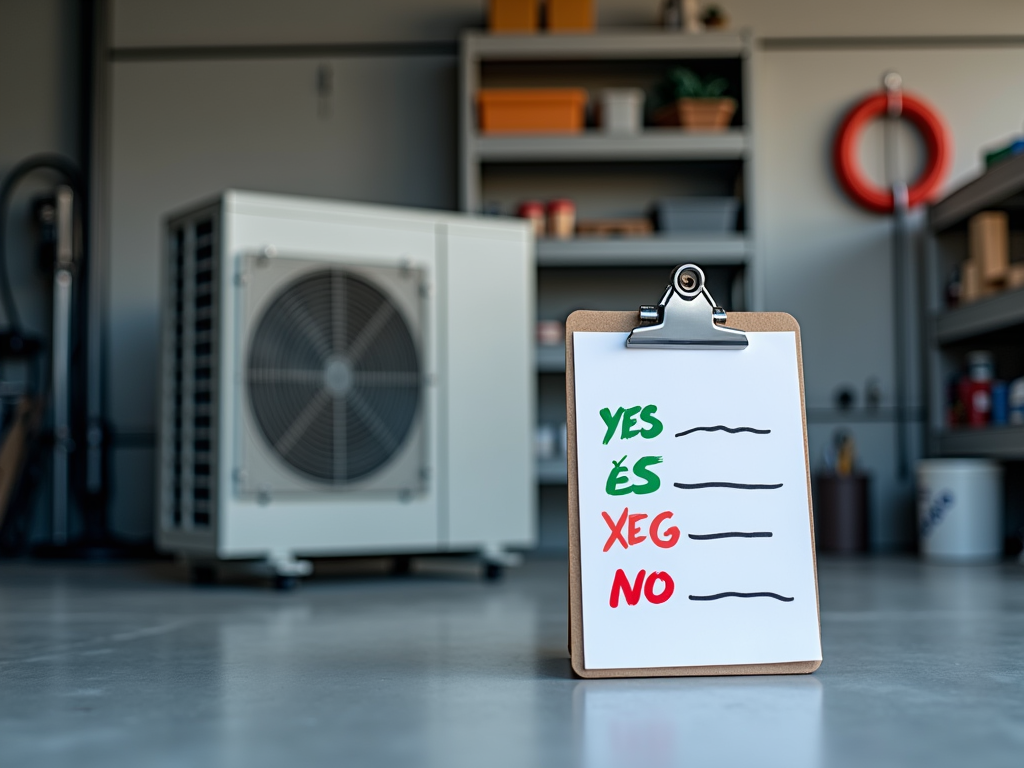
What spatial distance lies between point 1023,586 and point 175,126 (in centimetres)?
360

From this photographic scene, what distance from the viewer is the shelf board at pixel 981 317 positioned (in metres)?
3.76

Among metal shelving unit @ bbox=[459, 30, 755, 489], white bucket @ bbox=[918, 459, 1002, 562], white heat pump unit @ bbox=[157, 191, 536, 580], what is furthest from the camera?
metal shelving unit @ bbox=[459, 30, 755, 489]

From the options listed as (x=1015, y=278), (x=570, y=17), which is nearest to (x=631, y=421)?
(x=1015, y=278)

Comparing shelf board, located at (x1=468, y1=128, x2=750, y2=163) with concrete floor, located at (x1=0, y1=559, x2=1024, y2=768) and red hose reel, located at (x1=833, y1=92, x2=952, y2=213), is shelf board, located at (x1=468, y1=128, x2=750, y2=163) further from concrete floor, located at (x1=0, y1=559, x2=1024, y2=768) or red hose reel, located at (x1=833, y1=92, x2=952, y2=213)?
concrete floor, located at (x1=0, y1=559, x2=1024, y2=768)

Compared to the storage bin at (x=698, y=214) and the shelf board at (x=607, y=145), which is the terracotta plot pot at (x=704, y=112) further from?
the storage bin at (x=698, y=214)

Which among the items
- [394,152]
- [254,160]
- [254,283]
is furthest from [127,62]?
[254,283]

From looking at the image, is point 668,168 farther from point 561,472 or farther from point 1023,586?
point 1023,586

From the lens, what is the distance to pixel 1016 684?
4.74ft

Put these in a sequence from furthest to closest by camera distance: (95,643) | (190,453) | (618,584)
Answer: (190,453) → (95,643) → (618,584)

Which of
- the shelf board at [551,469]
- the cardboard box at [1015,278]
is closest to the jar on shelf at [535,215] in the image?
the shelf board at [551,469]

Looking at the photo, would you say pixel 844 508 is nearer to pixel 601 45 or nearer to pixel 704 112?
pixel 704 112

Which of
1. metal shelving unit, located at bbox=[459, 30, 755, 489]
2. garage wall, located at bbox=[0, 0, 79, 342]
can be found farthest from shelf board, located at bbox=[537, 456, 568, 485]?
garage wall, located at bbox=[0, 0, 79, 342]

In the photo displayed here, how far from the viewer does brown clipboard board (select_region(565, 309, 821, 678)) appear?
1.44m

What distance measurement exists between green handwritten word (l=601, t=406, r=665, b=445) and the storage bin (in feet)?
9.58
